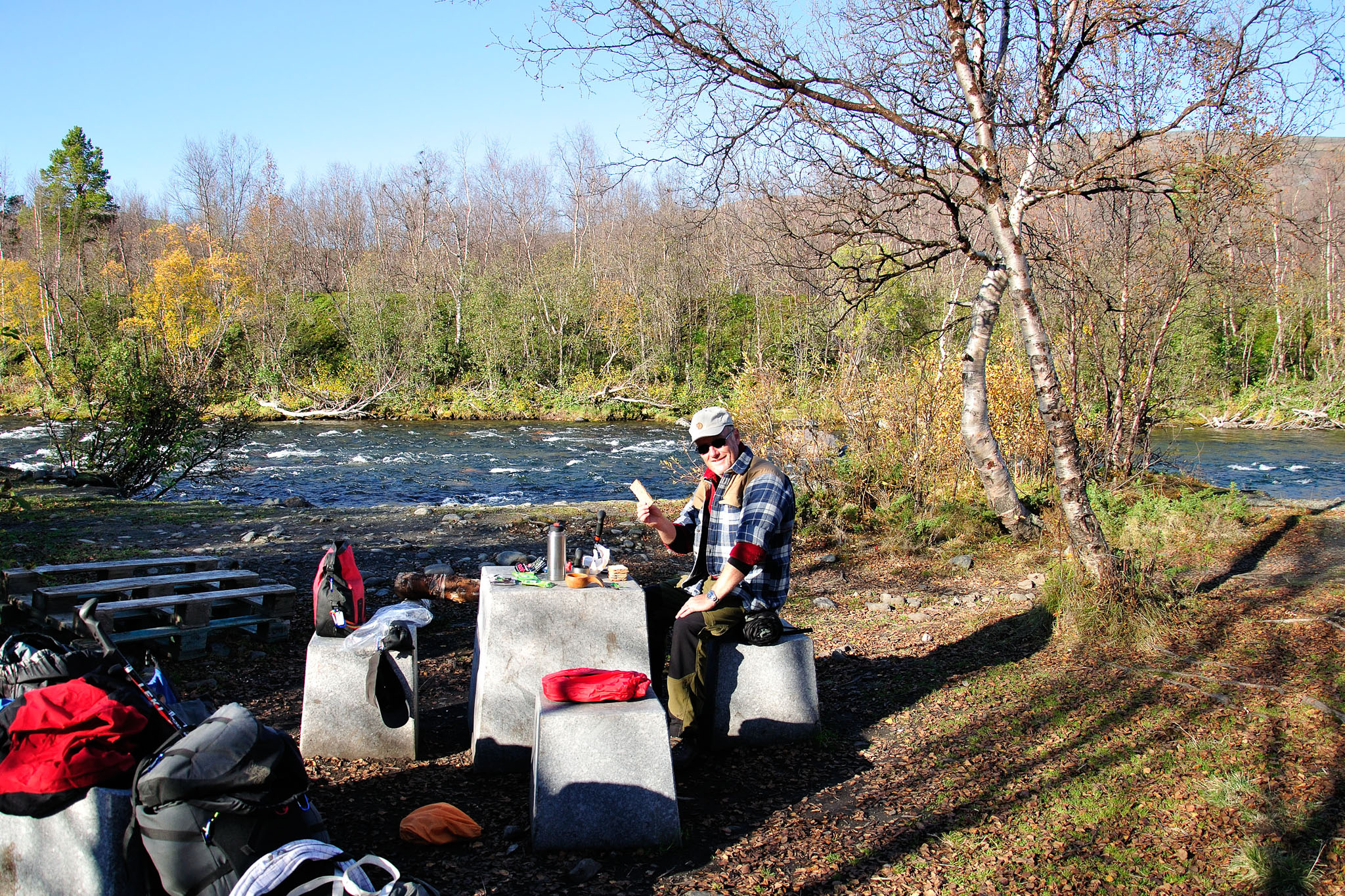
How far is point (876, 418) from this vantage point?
35.6 feet

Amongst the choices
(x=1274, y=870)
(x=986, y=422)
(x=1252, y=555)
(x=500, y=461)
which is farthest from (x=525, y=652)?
(x=500, y=461)

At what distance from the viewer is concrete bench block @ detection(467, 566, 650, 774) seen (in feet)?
14.5

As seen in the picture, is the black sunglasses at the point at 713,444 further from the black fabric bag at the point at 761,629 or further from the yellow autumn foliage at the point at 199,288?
the yellow autumn foliage at the point at 199,288

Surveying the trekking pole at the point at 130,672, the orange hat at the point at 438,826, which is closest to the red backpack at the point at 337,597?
the trekking pole at the point at 130,672

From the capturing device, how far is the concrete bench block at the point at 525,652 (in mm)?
4426

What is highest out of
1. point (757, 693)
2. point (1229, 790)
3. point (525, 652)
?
point (525, 652)

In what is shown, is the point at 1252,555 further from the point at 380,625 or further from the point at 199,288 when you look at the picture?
the point at 199,288

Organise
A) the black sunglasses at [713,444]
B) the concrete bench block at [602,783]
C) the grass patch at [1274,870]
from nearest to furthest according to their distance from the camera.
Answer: the grass patch at [1274,870], the concrete bench block at [602,783], the black sunglasses at [713,444]

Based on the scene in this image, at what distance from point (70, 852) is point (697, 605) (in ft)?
9.01

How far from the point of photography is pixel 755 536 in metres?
4.59

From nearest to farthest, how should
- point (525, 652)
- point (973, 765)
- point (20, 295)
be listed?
1. point (973, 765)
2. point (525, 652)
3. point (20, 295)

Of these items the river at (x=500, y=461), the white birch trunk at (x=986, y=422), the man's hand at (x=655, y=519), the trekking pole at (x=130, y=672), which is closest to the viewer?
the trekking pole at (x=130, y=672)

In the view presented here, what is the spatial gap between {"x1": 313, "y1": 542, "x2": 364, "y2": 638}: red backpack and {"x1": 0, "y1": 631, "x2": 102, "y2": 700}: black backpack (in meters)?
1.14

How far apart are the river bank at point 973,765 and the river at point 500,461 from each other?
7852 mm
